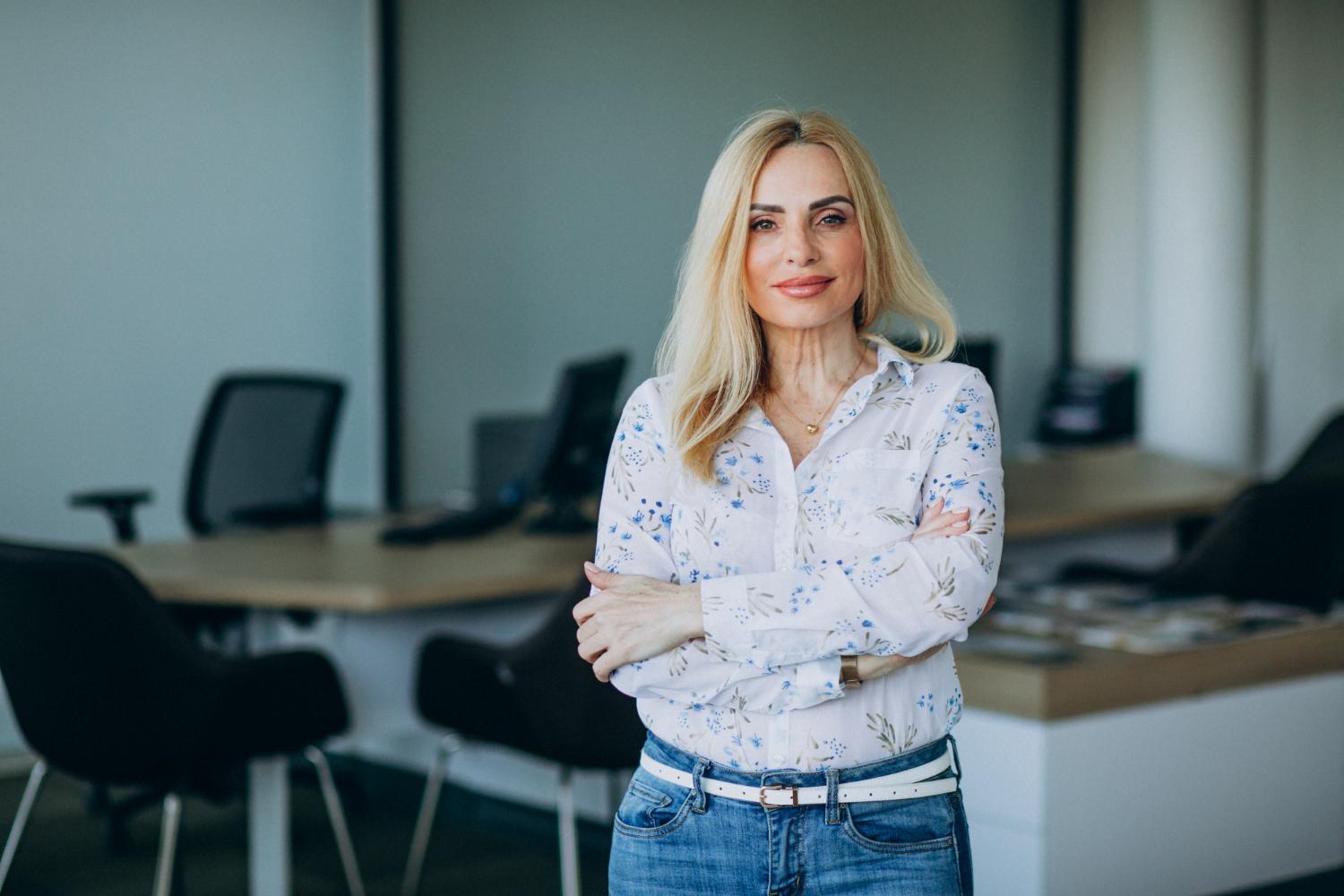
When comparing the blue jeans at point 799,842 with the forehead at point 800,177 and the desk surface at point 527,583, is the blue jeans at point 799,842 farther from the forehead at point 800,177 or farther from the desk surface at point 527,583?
the desk surface at point 527,583

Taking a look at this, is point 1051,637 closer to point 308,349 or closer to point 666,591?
point 666,591

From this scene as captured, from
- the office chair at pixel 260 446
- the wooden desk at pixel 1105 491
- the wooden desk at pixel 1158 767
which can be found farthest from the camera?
the office chair at pixel 260 446

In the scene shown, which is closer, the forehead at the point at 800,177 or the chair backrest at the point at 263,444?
the forehead at the point at 800,177

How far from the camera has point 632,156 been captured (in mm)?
6320

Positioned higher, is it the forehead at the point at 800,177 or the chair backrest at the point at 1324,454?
the forehead at the point at 800,177

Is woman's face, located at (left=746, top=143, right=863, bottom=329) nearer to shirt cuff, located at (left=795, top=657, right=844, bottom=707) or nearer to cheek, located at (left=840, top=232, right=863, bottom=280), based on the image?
cheek, located at (left=840, top=232, right=863, bottom=280)

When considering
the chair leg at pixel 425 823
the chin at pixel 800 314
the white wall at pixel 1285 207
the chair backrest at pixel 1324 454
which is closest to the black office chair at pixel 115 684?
the chair leg at pixel 425 823

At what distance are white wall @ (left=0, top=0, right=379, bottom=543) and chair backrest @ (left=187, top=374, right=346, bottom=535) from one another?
0.52 meters

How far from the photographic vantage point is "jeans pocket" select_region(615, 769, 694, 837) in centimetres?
164

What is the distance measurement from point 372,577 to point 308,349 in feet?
7.72

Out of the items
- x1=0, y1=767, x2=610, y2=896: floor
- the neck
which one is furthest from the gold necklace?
x1=0, y1=767, x2=610, y2=896: floor

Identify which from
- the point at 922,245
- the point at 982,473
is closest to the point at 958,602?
the point at 982,473

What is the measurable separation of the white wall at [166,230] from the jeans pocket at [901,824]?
4.05 meters

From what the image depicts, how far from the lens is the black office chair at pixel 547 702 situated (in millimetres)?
3129
